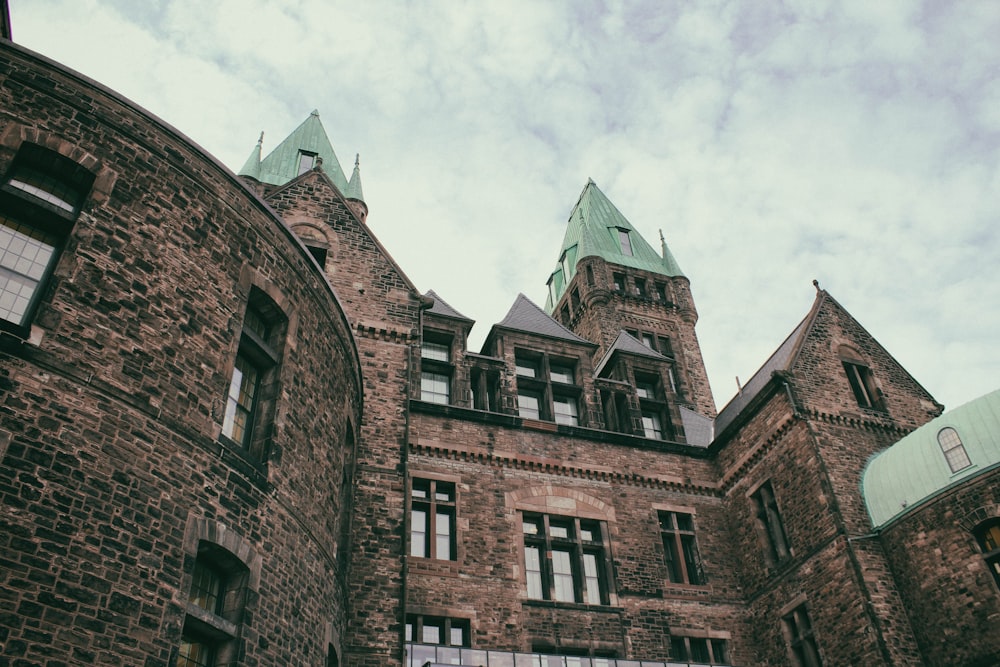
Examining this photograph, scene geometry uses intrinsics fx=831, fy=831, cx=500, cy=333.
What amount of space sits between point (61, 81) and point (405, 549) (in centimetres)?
1048

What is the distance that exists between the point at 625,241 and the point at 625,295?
6.47 m

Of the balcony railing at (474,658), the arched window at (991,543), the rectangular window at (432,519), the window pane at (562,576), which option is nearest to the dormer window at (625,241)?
the window pane at (562,576)

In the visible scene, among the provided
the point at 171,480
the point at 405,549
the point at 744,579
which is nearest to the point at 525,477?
the point at 405,549

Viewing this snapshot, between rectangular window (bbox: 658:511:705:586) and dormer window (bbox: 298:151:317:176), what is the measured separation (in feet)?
77.4

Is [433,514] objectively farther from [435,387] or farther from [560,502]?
[435,387]

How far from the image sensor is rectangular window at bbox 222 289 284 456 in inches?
475

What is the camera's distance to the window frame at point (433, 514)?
62.5 feet

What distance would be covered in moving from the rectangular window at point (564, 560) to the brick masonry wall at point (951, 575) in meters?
6.70

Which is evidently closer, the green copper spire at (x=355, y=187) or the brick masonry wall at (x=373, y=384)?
the brick masonry wall at (x=373, y=384)

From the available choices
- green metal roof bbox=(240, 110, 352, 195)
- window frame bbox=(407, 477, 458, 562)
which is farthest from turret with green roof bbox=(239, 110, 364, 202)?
window frame bbox=(407, 477, 458, 562)

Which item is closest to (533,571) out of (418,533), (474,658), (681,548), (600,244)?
(418,533)

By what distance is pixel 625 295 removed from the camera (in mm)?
44062

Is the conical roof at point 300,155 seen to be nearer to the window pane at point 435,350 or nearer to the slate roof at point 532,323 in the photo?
the slate roof at point 532,323

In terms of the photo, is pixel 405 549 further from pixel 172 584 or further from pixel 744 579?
pixel 744 579
